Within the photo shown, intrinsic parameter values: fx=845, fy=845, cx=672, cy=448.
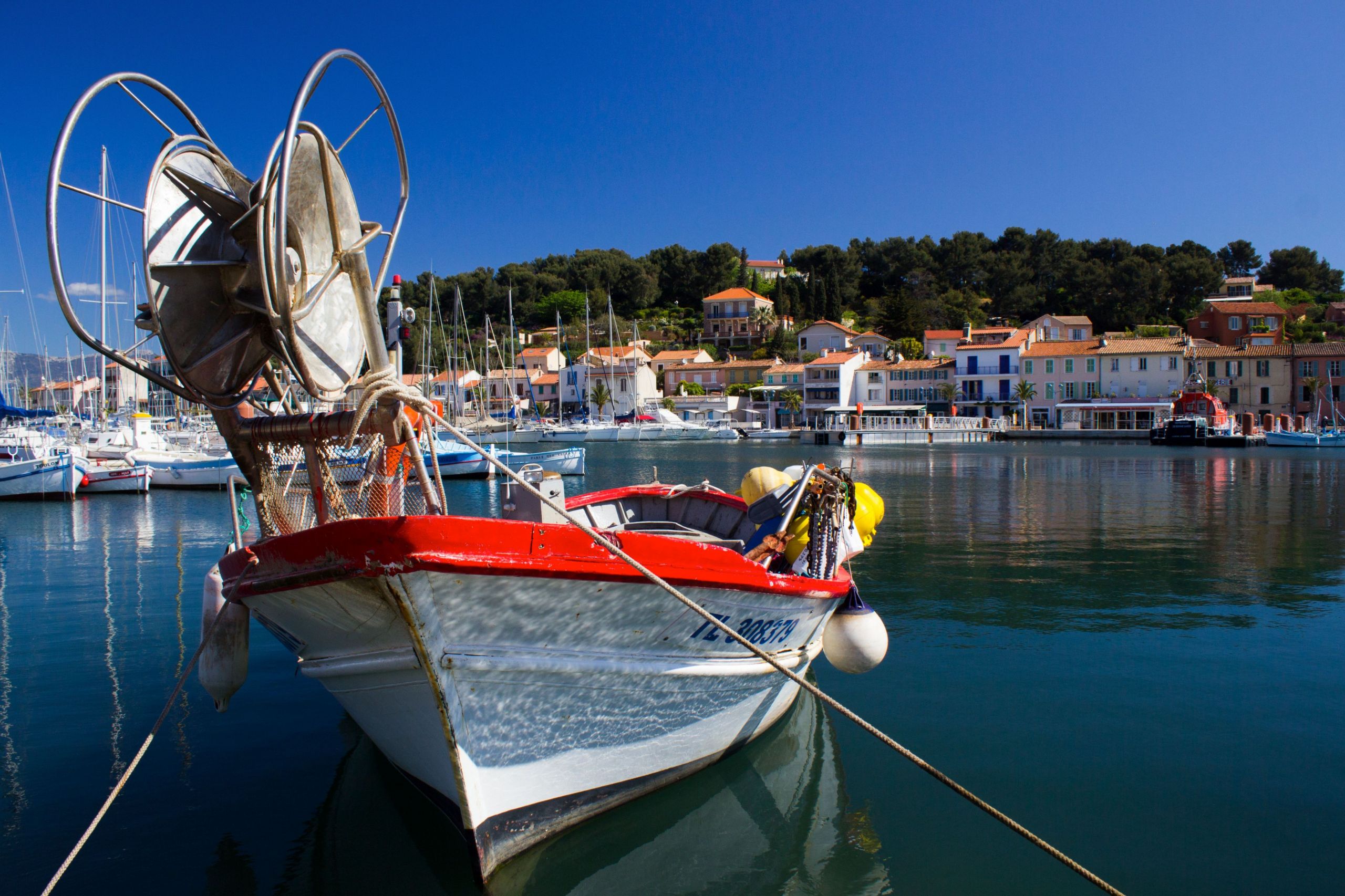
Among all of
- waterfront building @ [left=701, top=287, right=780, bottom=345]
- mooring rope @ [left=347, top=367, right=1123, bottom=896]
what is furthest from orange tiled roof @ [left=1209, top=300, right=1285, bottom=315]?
mooring rope @ [left=347, top=367, right=1123, bottom=896]

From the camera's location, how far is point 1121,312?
302 feet

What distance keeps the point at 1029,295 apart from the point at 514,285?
6745cm

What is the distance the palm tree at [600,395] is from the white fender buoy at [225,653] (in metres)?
77.1

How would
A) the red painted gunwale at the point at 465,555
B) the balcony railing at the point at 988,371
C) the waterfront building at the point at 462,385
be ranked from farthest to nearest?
1. the waterfront building at the point at 462,385
2. the balcony railing at the point at 988,371
3. the red painted gunwale at the point at 465,555

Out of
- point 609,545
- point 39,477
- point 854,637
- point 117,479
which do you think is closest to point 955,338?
point 117,479

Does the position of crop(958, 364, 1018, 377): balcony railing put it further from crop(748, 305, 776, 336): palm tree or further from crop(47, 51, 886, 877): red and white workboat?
crop(47, 51, 886, 877): red and white workboat

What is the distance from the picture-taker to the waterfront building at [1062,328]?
254ft

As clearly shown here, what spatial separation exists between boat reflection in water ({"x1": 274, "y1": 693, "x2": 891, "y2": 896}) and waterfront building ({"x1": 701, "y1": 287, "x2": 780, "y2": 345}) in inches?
3859

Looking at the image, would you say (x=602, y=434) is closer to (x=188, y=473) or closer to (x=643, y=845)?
(x=188, y=473)

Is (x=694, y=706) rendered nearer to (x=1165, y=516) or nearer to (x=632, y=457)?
(x=1165, y=516)

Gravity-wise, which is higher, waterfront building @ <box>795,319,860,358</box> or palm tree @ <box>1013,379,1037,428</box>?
waterfront building @ <box>795,319,860,358</box>

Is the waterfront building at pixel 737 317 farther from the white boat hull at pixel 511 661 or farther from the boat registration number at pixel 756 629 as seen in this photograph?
the white boat hull at pixel 511 661

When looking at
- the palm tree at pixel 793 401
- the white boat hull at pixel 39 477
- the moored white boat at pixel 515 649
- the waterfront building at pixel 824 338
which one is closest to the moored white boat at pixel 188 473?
the white boat hull at pixel 39 477

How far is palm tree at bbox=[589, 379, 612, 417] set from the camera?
3273 inches
